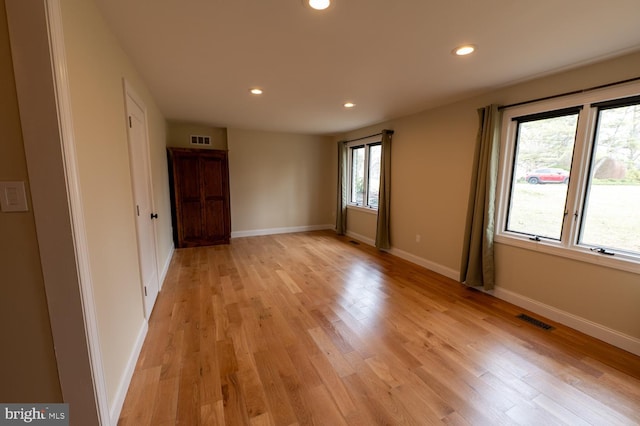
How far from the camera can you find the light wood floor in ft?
4.92

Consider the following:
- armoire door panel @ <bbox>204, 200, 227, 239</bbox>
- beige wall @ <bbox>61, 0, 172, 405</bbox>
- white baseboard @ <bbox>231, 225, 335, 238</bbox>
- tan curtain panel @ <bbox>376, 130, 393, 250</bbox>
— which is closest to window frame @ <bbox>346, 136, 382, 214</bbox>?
tan curtain panel @ <bbox>376, 130, 393, 250</bbox>

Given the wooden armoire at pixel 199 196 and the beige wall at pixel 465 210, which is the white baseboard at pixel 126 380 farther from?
the beige wall at pixel 465 210

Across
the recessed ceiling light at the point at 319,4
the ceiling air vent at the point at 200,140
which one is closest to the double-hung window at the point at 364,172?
the ceiling air vent at the point at 200,140

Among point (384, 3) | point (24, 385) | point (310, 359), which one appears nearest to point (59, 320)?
point (24, 385)

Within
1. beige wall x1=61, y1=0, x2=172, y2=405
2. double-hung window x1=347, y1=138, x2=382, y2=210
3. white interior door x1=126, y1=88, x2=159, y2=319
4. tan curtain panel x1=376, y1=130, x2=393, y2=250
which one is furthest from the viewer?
double-hung window x1=347, y1=138, x2=382, y2=210

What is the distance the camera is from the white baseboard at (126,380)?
4.57 ft

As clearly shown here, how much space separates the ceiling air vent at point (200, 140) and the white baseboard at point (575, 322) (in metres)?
5.55

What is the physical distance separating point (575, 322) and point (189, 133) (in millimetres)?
6306

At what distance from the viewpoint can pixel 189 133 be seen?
5129 mm

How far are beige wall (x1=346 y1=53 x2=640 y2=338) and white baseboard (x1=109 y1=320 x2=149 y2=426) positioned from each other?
3.57 m

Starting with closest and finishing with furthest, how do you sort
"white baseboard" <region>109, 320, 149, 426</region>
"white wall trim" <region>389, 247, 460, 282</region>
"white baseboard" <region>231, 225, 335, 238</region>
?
1. "white baseboard" <region>109, 320, 149, 426</region>
2. "white wall trim" <region>389, 247, 460, 282</region>
3. "white baseboard" <region>231, 225, 335, 238</region>

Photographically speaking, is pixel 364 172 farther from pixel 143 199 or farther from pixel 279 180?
pixel 143 199

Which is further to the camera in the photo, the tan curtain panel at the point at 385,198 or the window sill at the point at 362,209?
the window sill at the point at 362,209

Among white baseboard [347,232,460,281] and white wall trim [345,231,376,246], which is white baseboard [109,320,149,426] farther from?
white wall trim [345,231,376,246]
